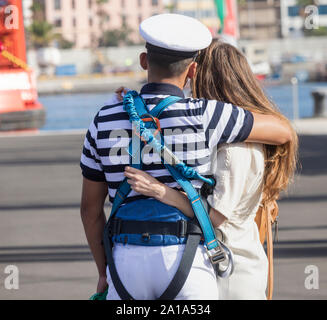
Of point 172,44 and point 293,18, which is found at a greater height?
point 172,44

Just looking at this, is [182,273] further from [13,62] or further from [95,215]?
[13,62]

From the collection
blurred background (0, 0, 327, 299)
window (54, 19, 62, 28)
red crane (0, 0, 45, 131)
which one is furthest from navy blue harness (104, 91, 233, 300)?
window (54, 19, 62, 28)

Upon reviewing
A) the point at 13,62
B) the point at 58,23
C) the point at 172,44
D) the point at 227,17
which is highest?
the point at 172,44

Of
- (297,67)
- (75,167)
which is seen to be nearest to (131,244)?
(75,167)

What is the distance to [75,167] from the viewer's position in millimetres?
13805

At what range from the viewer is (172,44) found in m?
2.68

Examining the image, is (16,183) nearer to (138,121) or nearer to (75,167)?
(75,167)

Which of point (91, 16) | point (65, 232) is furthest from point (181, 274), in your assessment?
point (91, 16)

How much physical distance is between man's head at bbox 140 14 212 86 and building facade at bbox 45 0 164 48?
135 meters

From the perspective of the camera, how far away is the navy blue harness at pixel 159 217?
267 cm

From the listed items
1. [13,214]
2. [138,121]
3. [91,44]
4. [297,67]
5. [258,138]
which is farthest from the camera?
[91,44]

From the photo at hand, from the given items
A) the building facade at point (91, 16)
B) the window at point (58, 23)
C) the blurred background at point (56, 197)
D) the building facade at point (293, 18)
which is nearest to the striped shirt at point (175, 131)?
the blurred background at point (56, 197)

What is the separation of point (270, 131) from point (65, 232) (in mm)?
5549

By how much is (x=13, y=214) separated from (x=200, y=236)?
7.03m
